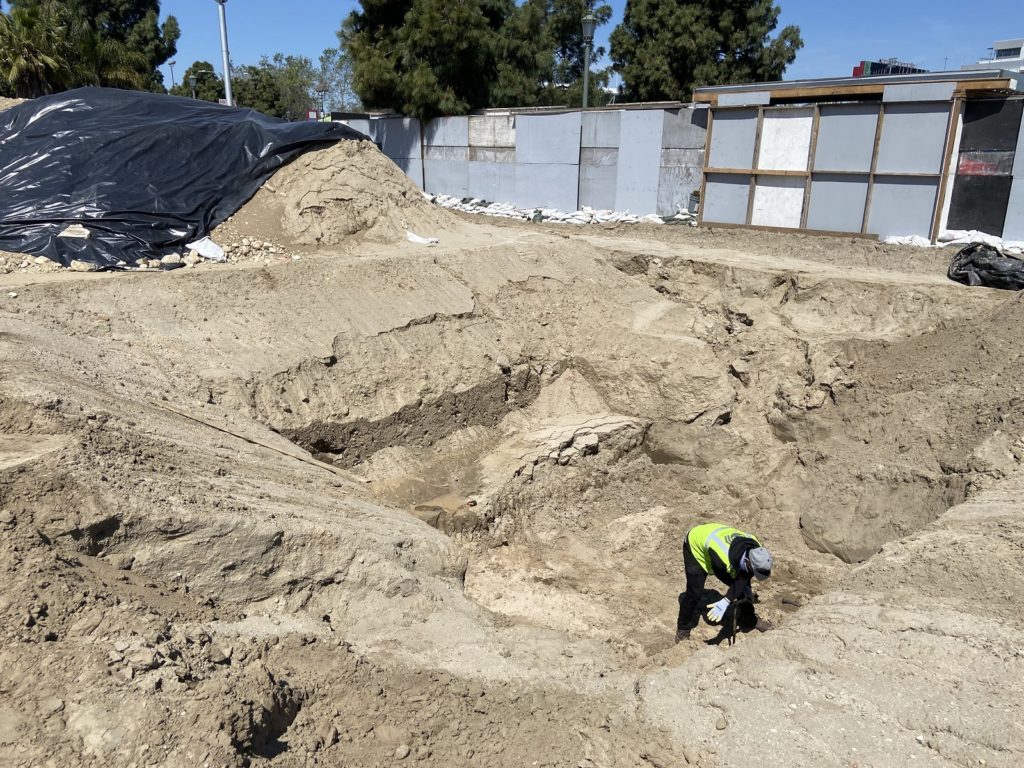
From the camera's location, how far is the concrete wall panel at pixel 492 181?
19984 millimetres

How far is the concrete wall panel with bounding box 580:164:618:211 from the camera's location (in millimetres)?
17781

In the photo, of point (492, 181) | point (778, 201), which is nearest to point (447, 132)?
point (492, 181)

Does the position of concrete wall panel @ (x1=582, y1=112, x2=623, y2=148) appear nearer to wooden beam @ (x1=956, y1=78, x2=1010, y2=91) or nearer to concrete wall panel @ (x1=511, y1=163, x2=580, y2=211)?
concrete wall panel @ (x1=511, y1=163, x2=580, y2=211)

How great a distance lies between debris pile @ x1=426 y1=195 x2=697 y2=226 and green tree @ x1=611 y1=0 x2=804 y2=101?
9824 mm

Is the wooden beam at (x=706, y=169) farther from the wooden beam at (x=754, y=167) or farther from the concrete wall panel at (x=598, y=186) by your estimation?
the concrete wall panel at (x=598, y=186)

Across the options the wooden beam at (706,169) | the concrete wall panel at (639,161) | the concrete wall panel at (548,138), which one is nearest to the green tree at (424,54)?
the concrete wall panel at (548,138)

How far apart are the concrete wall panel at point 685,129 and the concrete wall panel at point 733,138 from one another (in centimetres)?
45

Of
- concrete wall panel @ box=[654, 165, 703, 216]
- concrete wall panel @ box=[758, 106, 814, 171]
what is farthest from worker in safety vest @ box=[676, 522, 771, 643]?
concrete wall panel @ box=[654, 165, 703, 216]

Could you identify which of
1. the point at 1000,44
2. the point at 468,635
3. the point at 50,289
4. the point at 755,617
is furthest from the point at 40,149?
the point at 1000,44

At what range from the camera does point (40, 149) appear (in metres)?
10.3

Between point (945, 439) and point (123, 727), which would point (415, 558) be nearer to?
point (123, 727)

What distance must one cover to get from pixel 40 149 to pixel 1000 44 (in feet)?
307

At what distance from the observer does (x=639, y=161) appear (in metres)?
17.2

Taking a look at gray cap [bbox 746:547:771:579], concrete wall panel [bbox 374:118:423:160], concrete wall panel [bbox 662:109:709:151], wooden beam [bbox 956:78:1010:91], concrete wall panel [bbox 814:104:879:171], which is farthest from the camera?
concrete wall panel [bbox 374:118:423:160]
